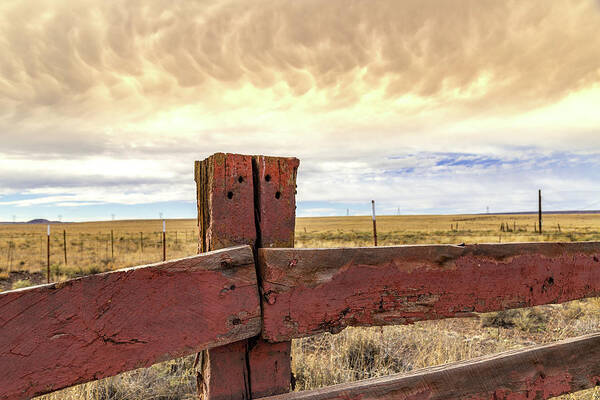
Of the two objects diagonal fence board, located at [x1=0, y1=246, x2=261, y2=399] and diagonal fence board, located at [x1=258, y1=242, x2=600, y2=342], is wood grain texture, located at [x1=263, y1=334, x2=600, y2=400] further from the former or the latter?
diagonal fence board, located at [x1=0, y1=246, x2=261, y2=399]

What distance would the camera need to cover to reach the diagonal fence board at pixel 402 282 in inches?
57.3

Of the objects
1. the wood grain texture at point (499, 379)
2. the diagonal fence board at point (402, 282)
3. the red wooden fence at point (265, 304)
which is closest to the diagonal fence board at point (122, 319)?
the red wooden fence at point (265, 304)

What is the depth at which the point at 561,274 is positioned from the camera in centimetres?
204

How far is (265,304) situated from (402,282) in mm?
597

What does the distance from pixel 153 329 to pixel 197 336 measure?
5.8 inches

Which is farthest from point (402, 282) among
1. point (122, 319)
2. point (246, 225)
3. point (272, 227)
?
point (122, 319)

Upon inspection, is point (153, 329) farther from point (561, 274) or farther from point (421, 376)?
point (561, 274)

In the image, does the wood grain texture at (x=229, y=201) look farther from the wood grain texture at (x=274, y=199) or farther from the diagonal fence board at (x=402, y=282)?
the diagonal fence board at (x=402, y=282)

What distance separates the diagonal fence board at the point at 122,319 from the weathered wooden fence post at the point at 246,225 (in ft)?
0.49

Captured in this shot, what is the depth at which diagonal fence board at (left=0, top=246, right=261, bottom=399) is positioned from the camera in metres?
1.07

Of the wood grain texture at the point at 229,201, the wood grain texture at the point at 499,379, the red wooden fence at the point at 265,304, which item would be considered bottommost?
the wood grain texture at the point at 499,379

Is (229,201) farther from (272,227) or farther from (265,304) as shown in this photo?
(265,304)

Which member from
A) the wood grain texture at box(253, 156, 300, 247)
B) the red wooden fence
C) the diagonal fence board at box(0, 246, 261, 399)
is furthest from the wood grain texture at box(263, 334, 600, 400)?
the wood grain texture at box(253, 156, 300, 247)

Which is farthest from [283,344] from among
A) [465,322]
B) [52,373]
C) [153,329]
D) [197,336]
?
[465,322]
